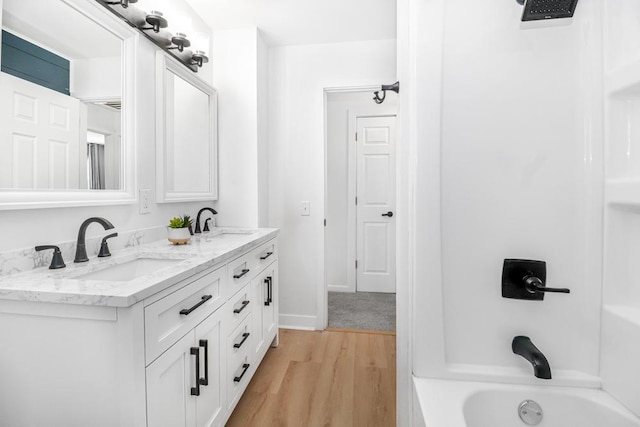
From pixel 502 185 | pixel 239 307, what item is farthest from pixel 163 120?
pixel 502 185

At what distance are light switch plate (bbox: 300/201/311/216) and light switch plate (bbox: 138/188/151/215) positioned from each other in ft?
4.04

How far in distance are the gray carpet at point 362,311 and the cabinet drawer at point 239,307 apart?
1189 mm

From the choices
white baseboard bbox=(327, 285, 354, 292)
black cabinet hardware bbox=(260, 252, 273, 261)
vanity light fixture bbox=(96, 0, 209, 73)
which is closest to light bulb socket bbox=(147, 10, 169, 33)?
vanity light fixture bbox=(96, 0, 209, 73)

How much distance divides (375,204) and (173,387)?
2.78 metres

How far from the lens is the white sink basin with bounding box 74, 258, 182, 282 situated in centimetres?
114

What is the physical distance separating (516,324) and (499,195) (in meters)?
0.41

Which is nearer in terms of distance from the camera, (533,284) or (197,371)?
(533,284)

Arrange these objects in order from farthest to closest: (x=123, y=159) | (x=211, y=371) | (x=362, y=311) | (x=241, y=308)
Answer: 1. (x=362, y=311)
2. (x=241, y=308)
3. (x=123, y=159)
4. (x=211, y=371)

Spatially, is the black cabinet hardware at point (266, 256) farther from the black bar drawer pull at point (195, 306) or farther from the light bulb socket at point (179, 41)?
the light bulb socket at point (179, 41)

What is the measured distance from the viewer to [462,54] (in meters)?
0.93

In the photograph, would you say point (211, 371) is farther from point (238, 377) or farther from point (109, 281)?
point (109, 281)

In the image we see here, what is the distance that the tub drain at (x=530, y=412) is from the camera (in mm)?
875

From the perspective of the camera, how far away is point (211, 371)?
1.27m

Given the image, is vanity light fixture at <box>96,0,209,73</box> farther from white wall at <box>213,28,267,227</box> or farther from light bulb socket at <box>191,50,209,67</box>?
white wall at <box>213,28,267,227</box>
